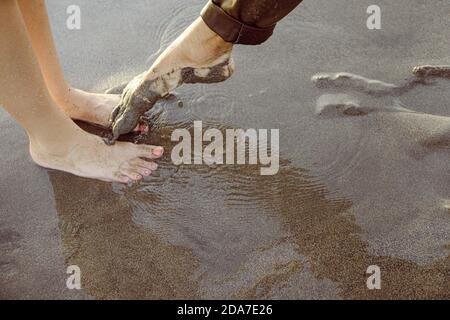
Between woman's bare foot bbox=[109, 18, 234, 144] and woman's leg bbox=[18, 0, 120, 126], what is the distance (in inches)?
6.1

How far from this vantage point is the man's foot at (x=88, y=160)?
7.27 ft

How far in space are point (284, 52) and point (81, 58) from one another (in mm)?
965

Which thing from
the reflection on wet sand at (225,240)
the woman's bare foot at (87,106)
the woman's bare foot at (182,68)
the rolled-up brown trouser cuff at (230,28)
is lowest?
the reflection on wet sand at (225,240)

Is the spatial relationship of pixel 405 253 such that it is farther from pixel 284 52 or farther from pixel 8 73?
pixel 8 73

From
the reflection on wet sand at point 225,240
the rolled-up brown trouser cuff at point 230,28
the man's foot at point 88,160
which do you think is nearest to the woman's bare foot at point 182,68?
the rolled-up brown trouser cuff at point 230,28

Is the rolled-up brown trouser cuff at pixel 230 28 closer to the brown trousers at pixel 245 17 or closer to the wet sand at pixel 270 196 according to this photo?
the brown trousers at pixel 245 17

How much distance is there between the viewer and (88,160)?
88.5 inches

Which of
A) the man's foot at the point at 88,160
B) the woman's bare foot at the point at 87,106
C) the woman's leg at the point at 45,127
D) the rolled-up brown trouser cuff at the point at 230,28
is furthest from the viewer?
the woman's bare foot at the point at 87,106

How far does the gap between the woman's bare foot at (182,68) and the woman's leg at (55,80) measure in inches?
6.1

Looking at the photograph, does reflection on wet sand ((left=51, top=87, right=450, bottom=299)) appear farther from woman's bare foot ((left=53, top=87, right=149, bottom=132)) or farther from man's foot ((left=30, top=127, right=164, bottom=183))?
woman's bare foot ((left=53, top=87, right=149, bottom=132))

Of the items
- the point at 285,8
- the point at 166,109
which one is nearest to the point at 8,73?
the point at 166,109

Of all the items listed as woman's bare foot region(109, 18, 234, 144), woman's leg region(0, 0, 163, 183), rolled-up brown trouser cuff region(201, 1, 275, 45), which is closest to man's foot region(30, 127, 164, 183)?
woman's leg region(0, 0, 163, 183)

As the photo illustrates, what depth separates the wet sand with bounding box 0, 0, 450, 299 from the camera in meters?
1.89

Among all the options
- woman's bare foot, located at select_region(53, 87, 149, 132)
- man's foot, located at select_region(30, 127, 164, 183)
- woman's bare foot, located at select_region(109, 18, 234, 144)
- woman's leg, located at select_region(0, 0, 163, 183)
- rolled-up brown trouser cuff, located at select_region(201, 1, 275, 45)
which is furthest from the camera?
woman's bare foot, located at select_region(53, 87, 149, 132)
